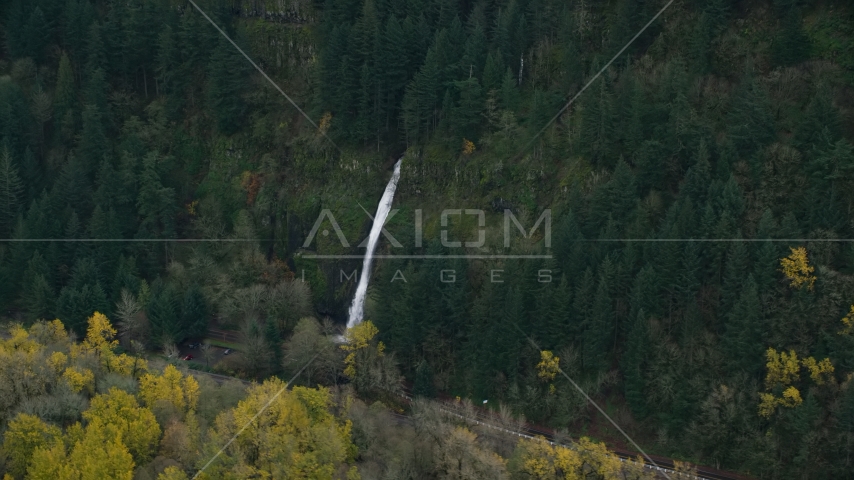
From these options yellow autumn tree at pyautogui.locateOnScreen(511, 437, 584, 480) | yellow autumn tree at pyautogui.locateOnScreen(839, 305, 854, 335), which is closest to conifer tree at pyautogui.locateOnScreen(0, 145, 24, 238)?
yellow autumn tree at pyautogui.locateOnScreen(511, 437, 584, 480)

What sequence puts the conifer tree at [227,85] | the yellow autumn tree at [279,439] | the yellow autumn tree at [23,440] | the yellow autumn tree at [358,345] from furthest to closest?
the conifer tree at [227,85] → the yellow autumn tree at [358,345] → the yellow autumn tree at [23,440] → the yellow autumn tree at [279,439]

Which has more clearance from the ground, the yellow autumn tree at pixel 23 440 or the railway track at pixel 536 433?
the yellow autumn tree at pixel 23 440

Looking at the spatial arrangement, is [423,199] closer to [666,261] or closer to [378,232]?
[378,232]

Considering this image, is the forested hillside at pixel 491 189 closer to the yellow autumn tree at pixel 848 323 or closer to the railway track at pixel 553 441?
the yellow autumn tree at pixel 848 323

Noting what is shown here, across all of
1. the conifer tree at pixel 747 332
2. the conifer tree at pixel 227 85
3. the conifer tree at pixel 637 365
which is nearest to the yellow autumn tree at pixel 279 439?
the conifer tree at pixel 637 365

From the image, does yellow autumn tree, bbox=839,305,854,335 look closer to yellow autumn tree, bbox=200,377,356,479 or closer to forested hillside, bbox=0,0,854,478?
forested hillside, bbox=0,0,854,478

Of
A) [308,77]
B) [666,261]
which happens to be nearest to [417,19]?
[308,77]
